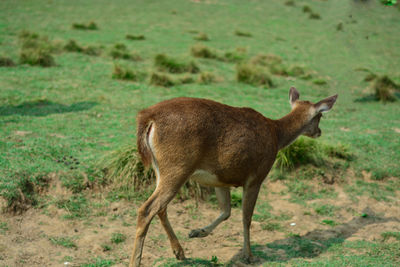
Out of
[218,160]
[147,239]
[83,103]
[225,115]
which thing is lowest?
[147,239]

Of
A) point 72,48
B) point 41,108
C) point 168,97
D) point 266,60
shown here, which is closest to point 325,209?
point 168,97

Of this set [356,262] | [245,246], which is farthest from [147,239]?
[356,262]

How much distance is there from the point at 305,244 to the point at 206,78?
7426 millimetres

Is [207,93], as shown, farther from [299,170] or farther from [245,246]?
[245,246]

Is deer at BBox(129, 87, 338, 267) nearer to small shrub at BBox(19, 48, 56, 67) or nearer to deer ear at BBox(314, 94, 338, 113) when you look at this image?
Answer: deer ear at BBox(314, 94, 338, 113)

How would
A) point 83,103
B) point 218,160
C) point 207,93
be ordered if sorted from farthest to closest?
1. point 207,93
2. point 83,103
3. point 218,160

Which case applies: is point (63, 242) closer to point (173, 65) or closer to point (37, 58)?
point (37, 58)

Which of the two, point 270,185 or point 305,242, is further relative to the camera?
point 270,185

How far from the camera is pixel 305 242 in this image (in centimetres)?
631

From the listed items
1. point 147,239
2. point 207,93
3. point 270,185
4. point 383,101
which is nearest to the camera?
point 147,239

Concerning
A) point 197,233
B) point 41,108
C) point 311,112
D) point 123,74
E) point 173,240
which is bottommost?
point 197,233

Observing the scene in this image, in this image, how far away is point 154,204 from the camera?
4883 millimetres

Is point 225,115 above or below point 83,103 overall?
above

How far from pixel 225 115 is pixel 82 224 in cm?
260
